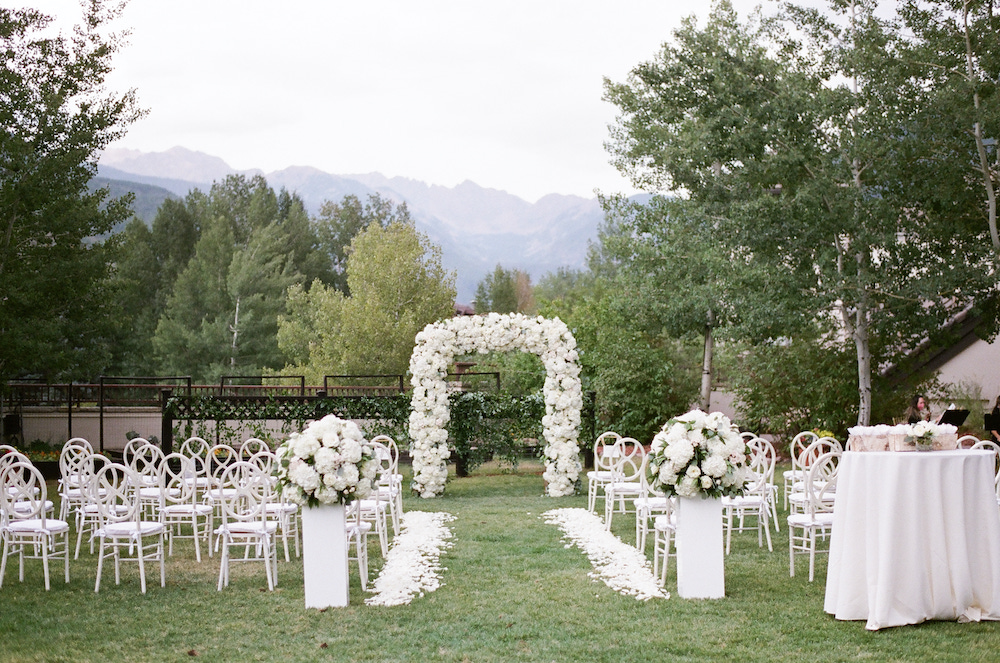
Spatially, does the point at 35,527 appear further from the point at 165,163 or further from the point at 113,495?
the point at 165,163

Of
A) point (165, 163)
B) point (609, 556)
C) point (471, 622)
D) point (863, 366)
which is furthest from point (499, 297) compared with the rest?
point (165, 163)

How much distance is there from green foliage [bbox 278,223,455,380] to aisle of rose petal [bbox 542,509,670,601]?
17.0 metres

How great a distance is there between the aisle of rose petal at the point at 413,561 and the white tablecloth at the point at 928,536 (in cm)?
328

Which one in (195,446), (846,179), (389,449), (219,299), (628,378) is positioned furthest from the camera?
(219,299)

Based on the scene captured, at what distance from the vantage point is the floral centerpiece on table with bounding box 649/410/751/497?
6.62m

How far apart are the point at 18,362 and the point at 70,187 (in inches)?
139

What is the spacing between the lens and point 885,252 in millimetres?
16297

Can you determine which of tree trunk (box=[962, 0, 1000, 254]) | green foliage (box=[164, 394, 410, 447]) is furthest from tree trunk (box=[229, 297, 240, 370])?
tree trunk (box=[962, 0, 1000, 254])

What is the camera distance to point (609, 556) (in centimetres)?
845

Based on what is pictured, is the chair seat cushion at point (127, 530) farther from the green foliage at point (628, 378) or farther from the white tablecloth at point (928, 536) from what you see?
the green foliage at point (628, 378)

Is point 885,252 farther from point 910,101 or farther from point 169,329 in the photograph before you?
point 169,329

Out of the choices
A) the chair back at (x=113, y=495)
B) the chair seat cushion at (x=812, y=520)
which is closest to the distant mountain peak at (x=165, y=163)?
the chair back at (x=113, y=495)

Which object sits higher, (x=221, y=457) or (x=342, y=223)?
(x=342, y=223)

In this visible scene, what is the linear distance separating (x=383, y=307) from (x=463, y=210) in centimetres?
16812
